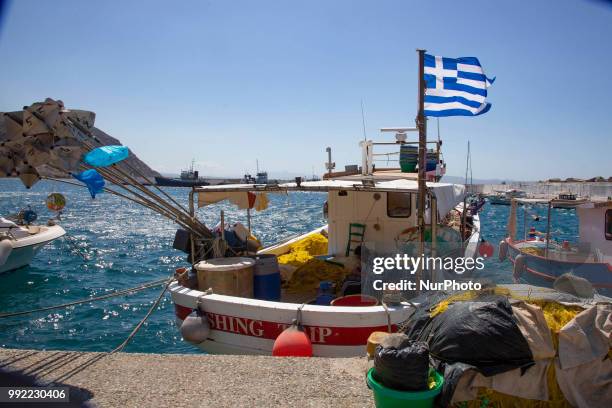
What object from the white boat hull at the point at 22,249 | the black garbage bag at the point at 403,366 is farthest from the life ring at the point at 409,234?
the white boat hull at the point at 22,249

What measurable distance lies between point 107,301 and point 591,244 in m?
16.2

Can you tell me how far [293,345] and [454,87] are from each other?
4.87 m

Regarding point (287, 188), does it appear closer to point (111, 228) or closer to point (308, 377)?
point (308, 377)

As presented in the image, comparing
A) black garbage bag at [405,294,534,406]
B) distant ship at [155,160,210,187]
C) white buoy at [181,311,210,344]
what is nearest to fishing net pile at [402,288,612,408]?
black garbage bag at [405,294,534,406]

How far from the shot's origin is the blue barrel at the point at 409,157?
1052cm

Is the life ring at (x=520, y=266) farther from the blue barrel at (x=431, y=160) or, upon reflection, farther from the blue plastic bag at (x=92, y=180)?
the blue plastic bag at (x=92, y=180)

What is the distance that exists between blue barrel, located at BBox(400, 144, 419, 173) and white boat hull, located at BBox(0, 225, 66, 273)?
16.2 meters

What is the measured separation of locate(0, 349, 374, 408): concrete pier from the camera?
4121 mm

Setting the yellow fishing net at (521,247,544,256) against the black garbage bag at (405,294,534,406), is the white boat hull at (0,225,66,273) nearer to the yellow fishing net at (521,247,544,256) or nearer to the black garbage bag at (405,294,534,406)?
the black garbage bag at (405,294,534,406)

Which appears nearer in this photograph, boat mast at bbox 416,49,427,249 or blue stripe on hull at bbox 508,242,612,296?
boat mast at bbox 416,49,427,249

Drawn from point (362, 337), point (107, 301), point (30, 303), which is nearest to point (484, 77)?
point (362, 337)

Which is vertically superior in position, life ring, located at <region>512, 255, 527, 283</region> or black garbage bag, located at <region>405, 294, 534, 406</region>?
black garbage bag, located at <region>405, 294, 534, 406</region>

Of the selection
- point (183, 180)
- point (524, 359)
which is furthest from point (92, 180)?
point (183, 180)

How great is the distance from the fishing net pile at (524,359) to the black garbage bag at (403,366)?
34cm
